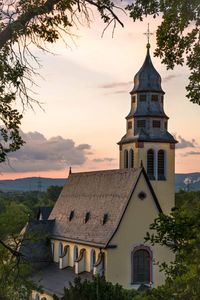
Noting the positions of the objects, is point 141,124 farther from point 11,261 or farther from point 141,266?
point 11,261

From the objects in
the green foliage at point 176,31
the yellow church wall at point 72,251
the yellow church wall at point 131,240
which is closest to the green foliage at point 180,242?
the green foliage at point 176,31

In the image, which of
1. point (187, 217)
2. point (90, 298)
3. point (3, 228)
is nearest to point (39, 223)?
point (3, 228)

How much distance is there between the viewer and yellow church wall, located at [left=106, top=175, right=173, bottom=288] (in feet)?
121

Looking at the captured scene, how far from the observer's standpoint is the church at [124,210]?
3719 centimetres

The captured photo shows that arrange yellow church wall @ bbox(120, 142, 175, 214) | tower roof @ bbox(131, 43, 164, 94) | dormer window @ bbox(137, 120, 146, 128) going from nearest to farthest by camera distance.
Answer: yellow church wall @ bbox(120, 142, 175, 214)
dormer window @ bbox(137, 120, 146, 128)
tower roof @ bbox(131, 43, 164, 94)

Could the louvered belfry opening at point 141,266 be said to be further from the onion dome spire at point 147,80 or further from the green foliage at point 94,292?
the onion dome spire at point 147,80

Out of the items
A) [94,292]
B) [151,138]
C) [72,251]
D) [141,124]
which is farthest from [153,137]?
[94,292]

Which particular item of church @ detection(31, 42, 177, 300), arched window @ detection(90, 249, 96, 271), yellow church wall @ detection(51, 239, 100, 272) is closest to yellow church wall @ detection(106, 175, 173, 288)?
church @ detection(31, 42, 177, 300)

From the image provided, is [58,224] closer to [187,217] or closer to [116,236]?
[116,236]

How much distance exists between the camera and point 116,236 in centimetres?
3728

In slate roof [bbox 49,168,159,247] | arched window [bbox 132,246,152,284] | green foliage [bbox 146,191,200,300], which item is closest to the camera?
green foliage [bbox 146,191,200,300]

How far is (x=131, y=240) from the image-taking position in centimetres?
3744

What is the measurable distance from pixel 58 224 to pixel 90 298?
21119mm

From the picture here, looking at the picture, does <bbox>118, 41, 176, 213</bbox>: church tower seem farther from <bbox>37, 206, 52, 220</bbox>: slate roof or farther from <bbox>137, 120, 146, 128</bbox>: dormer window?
<bbox>37, 206, 52, 220</bbox>: slate roof
